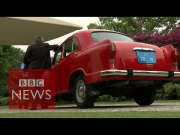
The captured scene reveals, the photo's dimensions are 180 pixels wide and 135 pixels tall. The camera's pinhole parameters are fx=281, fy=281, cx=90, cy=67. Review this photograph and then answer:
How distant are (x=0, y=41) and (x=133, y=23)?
27.7 metres

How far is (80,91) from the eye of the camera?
565cm

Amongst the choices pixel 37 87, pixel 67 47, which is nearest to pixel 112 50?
pixel 67 47

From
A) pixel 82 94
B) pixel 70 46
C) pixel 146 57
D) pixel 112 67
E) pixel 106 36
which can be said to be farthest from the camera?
pixel 70 46

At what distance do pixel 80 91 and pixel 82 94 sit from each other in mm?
98

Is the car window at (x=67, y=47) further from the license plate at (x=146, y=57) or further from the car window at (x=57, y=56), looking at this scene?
the license plate at (x=146, y=57)

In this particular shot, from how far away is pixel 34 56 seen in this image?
20.9 ft

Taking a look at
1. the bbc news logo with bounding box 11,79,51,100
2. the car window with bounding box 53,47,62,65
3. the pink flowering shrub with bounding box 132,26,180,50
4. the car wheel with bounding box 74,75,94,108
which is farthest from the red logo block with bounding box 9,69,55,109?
the pink flowering shrub with bounding box 132,26,180,50

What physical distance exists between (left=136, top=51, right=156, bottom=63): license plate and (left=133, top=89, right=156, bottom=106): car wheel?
38.8 inches

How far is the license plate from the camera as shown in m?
5.16

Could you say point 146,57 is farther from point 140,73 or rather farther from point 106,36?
point 106,36

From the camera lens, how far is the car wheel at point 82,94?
5.40 m

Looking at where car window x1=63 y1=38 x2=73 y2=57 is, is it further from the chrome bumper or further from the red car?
the chrome bumper

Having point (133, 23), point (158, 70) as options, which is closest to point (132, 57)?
point (158, 70)
